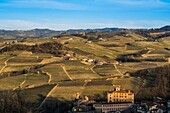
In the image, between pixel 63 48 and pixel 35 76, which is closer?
pixel 35 76

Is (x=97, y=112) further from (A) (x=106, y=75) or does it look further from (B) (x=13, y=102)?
(A) (x=106, y=75)

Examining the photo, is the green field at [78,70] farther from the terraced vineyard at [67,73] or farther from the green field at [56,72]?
the green field at [56,72]

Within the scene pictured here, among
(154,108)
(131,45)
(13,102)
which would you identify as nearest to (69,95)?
(154,108)

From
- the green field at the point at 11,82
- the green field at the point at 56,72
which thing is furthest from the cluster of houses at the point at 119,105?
the green field at the point at 56,72

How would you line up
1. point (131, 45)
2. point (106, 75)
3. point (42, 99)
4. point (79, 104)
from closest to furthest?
1. point (79, 104)
2. point (42, 99)
3. point (106, 75)
4. point (131, 45)

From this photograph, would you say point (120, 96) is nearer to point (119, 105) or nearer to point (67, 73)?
point (119, 105)

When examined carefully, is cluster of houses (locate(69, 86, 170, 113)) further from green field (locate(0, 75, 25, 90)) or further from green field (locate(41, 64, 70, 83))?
green field (locate(41, 64, 70, 83))

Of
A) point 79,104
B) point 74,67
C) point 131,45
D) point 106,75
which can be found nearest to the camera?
point 79,104
